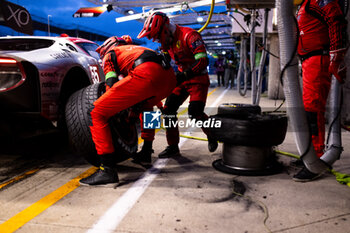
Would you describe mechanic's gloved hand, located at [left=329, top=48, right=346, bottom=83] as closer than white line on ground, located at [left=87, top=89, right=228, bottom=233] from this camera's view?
No

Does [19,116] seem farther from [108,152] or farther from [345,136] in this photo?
[345,136]

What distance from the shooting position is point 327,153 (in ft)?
10.1

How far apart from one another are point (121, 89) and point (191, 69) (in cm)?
94

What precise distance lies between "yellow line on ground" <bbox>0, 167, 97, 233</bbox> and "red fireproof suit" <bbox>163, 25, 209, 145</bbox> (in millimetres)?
1588

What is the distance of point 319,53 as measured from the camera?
304 centimetres

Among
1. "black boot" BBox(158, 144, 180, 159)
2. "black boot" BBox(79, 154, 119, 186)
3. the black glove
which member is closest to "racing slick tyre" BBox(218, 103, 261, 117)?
the black glove

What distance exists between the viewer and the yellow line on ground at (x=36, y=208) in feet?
6.49

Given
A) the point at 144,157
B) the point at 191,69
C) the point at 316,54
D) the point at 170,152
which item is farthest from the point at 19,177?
the point at 316,54

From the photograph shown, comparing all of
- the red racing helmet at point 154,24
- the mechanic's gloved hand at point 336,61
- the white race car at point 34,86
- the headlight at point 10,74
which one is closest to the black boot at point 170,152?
the white race car at point 34,86

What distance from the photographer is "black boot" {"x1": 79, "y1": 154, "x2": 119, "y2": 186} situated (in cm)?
276

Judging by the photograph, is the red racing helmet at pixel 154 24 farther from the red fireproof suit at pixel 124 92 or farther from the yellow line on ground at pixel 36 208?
the yellow line on ground at pixel 36 208

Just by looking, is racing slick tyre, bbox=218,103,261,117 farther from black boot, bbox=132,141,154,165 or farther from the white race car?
the white race car

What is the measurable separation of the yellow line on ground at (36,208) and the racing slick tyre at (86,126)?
1.09 ft
